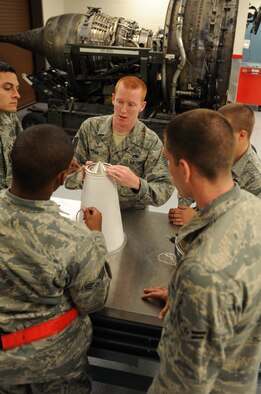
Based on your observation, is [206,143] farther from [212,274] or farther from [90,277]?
[90,277]

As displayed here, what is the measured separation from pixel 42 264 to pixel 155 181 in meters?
1.07

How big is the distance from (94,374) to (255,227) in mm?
1233

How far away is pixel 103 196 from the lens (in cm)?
143

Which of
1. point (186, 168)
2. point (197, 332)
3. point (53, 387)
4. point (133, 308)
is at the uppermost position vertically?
point (186, 168)

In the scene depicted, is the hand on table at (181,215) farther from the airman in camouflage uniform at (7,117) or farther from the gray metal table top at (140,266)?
the airman in camouflage uniform at (7,117)

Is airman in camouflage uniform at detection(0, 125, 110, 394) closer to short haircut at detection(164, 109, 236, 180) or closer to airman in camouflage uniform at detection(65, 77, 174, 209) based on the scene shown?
short haircut at detection(164, 109, 236, 180)

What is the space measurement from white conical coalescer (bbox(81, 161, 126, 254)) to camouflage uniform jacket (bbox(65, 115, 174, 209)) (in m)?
0.46

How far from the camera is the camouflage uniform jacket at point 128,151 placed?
1975mm

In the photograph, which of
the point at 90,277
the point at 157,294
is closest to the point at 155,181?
the point at 157,294

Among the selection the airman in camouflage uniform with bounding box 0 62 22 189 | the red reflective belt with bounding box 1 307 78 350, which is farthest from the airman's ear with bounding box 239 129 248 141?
the airman in camouflage uniform with bounding box 0 62 22 189

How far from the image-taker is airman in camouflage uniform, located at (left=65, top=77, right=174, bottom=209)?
187cm

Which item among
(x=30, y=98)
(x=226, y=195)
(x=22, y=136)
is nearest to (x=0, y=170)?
(x=22, y=136)

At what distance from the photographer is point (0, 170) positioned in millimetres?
2230


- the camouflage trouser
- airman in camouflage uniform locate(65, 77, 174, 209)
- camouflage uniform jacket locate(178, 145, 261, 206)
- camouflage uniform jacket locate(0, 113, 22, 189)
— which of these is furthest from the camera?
camouflage uniform jacket locate(0, 113, 22, 189)
